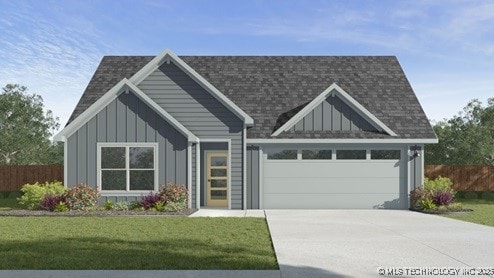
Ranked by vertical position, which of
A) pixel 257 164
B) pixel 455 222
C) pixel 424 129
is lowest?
pixel 455 222

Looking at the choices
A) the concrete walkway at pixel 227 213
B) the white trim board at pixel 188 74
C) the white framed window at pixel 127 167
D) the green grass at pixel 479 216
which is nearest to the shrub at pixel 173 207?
the concrete walkway at pixel 227 213

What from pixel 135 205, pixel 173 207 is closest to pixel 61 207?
pixel 135 205

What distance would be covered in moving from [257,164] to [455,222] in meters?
8.09

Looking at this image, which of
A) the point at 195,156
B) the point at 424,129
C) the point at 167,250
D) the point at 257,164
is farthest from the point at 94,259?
the point at 424,129

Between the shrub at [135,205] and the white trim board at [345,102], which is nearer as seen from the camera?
the shrub at [135,205]

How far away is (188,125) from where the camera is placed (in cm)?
2112

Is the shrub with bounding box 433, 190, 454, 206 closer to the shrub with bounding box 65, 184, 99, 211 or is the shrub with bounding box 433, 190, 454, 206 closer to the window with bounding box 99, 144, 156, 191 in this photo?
the window with bounding box 99, 144, 156, 191

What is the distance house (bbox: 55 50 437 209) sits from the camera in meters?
20.2

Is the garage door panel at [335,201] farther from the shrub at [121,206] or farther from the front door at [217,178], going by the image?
the shrub at [121,206]

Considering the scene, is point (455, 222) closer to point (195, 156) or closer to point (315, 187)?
Result: point (315, 187)

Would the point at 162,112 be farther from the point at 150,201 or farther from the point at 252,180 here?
the point at 252,180

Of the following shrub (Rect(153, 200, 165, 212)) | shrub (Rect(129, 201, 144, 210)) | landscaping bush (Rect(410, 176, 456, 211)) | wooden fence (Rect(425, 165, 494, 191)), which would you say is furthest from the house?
wooden fence (Rect(425, 165, 494, 191))

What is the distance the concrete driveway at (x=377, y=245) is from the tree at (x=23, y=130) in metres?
28.5

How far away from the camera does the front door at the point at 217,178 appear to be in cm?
2197
